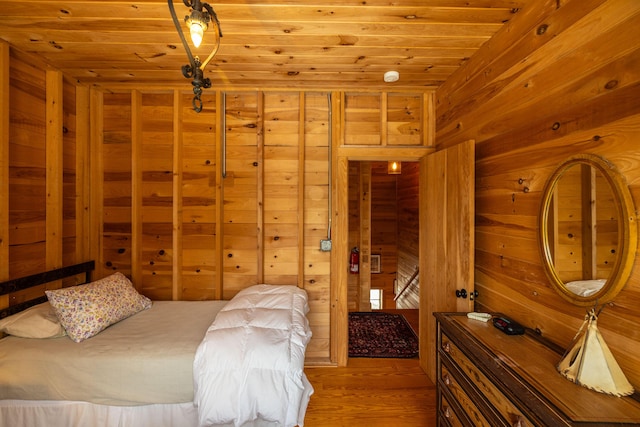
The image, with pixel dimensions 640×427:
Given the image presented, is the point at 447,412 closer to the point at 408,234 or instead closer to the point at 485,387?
the point at 485,387

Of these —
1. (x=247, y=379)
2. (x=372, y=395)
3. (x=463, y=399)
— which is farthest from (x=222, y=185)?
(x=463, y=399)

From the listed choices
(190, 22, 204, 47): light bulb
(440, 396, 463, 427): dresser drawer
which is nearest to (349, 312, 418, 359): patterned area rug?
(440, 396, 463, 427): dresser drawer

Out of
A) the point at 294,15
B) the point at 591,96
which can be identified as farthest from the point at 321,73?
the point at 591,96

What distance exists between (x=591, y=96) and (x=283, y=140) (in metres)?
2.20

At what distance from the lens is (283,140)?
8.78 feet

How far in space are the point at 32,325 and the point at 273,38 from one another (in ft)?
8.28

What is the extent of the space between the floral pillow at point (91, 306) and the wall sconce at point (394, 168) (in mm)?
4895

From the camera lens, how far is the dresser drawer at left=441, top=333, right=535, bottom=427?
1.02 meters

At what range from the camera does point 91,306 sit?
5.97 feet

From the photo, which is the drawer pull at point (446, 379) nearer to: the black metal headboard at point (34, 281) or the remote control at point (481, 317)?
the remote control at point (481, 317)

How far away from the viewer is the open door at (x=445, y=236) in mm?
1895

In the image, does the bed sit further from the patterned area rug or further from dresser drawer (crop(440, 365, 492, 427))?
the patterned area rug

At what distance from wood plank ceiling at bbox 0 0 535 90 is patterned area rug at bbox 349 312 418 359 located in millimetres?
2794

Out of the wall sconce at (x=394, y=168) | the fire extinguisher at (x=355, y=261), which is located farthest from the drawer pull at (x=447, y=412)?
the wall sconce at (x=394, y=168)
